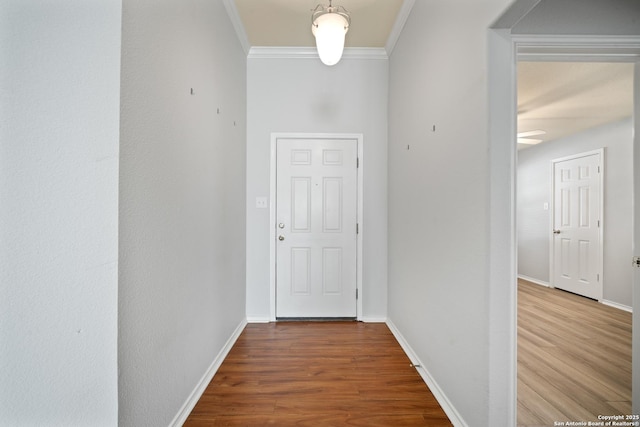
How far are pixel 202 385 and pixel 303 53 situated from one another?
121 inches

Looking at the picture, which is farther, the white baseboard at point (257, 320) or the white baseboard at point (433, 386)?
the white baseboard at point (257, 320)

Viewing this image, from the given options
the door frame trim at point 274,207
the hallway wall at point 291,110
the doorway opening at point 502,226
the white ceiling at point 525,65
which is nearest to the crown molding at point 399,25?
the white ceiling at point 525,65

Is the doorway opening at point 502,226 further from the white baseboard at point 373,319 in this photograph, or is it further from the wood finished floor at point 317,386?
the white baseboard at point 373,319

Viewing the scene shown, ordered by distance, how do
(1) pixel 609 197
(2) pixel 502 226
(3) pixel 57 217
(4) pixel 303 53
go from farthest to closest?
(1) pixel 609 197
(4) pixel 303 53
(2) pixel 502 226
(3) pixel 57 217

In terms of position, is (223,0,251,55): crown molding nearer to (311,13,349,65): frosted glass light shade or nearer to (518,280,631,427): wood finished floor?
(311,13,349,65): frosted glass light shade

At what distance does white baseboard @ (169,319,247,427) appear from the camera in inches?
53.7

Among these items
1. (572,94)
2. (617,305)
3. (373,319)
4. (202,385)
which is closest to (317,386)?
(202,385)

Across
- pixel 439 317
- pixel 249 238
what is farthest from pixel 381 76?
pixel 439 317

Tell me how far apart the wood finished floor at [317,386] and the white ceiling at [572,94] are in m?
2.99

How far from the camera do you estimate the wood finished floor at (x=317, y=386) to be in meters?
1.44

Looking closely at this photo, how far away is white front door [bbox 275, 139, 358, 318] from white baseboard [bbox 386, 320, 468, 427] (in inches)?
27.8

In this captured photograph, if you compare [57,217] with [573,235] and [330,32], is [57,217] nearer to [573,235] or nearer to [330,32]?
[330,32]

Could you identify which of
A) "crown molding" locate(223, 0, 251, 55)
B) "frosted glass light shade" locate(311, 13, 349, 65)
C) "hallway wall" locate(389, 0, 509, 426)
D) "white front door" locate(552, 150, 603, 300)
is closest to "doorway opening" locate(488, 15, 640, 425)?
"hallway wall" locate(389, 0, 509, 426)

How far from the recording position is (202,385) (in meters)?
1.64
